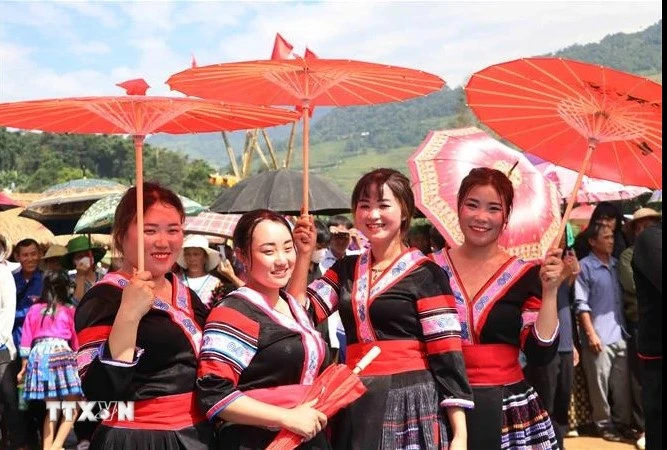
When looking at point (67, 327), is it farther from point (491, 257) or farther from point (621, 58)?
point (621, 58)

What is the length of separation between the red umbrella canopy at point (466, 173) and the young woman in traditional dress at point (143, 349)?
2003mm

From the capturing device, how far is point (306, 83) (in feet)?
11.1

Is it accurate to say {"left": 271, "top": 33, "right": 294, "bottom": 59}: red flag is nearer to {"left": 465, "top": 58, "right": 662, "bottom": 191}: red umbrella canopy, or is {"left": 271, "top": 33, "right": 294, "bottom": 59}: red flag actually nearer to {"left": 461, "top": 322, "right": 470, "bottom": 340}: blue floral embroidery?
{"left": 465, "top": 58, "right": 662, "bottom": 191}: red umbrella canopy

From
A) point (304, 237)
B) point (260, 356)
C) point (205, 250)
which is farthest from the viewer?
point (205, 250)

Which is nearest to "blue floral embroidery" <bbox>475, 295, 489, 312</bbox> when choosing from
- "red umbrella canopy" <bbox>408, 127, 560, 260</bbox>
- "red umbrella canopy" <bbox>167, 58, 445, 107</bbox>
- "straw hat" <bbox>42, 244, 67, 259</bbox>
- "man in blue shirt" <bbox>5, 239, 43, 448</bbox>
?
"red umbrella canopy" <bbox>167, 58, 445, 107</bbox>

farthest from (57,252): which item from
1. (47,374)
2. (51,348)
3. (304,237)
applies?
(304,237)

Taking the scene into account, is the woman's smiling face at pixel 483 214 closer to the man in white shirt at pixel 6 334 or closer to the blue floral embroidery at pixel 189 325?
the blue floral embroidery at pixel 189 325

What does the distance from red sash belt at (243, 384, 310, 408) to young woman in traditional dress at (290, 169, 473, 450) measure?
382mm

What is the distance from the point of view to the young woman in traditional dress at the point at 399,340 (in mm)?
3018

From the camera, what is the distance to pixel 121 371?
2598 mm

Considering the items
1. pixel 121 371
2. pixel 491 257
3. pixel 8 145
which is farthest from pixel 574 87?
pixel 8 145

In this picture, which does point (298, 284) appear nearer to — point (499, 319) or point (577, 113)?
point (499, 319)

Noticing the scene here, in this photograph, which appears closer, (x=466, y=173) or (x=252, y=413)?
(x=252, y=413)

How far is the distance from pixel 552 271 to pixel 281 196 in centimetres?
456
